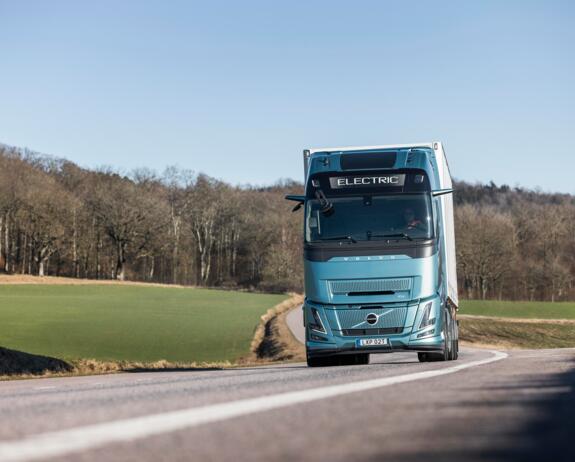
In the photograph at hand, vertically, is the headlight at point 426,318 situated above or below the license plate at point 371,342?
above

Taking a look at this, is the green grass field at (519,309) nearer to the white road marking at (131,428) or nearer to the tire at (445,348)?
the tire at (445,348)

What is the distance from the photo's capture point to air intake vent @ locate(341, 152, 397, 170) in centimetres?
Answer: 1719

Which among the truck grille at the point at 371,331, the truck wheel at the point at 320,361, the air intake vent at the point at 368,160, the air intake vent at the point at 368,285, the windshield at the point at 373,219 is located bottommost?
the truck wheel at the point at 320,361

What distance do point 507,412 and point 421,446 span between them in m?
2.03

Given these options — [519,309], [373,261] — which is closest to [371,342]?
[373,261]

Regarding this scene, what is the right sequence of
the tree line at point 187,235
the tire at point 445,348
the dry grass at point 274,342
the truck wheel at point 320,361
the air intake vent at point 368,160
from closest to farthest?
the tire at point 445,348 < the air intake vent at point 368,160 < the truck wheel at point 320,361 < the dry grass at point 274,342 < the tree line at point 187,235

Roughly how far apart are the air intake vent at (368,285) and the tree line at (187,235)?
265 ft

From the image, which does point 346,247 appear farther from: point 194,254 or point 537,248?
point 537,248

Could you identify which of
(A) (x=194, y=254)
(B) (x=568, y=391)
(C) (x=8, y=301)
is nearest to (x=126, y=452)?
(B) (x=568, y=391)

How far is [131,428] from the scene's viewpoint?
16.3ft

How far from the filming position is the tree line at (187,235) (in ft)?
318

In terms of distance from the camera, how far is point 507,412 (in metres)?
6.19

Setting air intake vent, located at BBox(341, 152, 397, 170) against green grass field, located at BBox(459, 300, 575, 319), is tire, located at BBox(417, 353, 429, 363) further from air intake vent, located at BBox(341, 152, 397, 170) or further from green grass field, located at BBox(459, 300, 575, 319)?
green grass field, located at BBox(459, 300, 575, 319)

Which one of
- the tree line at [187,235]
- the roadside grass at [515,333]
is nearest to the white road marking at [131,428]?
the roadside grass at [515,333]
